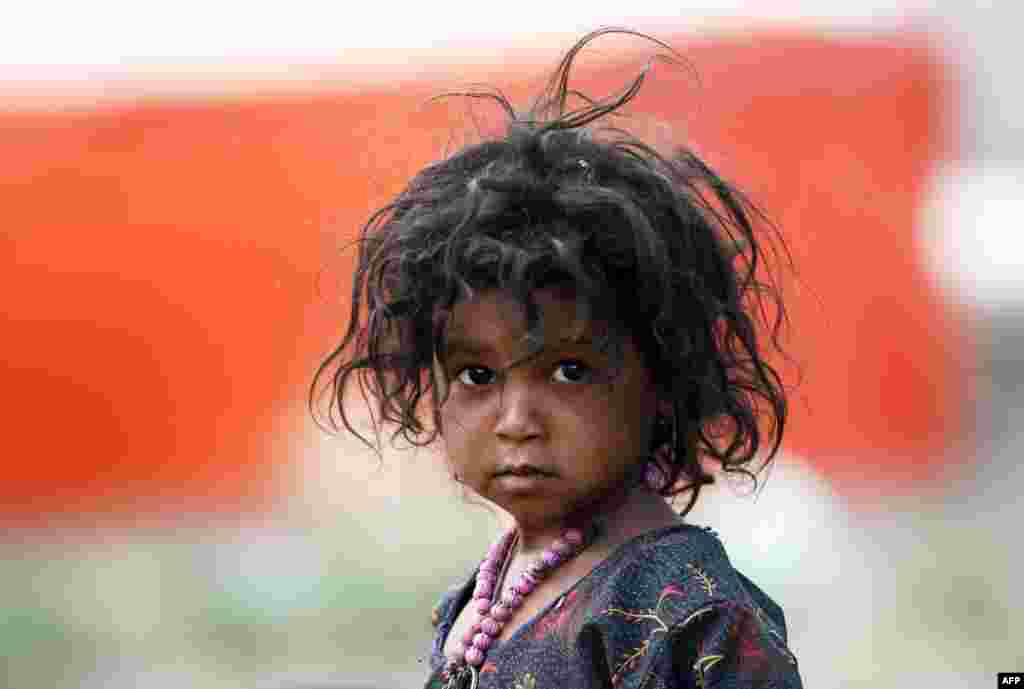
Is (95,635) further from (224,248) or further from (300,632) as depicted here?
(224,248)

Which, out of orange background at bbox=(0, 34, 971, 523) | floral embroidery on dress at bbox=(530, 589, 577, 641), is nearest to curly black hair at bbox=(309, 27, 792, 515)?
floral embroidery on dress at bbox=(530, 589, 577, 641)

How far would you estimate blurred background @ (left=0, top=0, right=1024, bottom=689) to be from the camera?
206 inches

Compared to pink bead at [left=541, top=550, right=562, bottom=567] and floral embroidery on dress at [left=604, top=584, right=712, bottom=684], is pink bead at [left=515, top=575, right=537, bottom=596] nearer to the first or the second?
pink bead at [left=541, top=550, right=562, bottom=567]

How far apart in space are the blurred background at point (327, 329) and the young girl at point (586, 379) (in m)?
2.95

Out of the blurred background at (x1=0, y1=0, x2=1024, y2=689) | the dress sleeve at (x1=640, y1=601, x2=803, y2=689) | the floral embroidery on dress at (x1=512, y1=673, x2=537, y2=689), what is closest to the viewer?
the dress sleeve at (x1=640, y1=601, x2=803, y2=689)

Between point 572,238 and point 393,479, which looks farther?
point 393,479

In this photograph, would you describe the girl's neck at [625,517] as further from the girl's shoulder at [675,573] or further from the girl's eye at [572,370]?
the girl's eye at [572,370]

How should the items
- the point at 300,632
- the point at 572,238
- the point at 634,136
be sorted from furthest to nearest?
the point at 300,632, the point at 634,136, the point at 572,238

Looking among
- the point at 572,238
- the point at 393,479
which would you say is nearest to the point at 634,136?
the point at 572,238

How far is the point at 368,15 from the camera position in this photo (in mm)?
5766

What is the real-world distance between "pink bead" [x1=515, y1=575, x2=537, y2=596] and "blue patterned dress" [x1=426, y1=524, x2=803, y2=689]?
0.23 feet

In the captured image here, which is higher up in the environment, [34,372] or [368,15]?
[368,15]

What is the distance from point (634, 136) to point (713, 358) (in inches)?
11.9

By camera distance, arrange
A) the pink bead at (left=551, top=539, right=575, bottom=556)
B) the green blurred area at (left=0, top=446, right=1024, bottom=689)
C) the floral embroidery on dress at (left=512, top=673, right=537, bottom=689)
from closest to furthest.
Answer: the floral embroidery on dress at (left=512, top=673, right=537, bottom=689), the pink bead at (left=551, top=539, right=575, bottom=556), the green blurred area at (left=0, top=446, right=1024, bottom=689)
